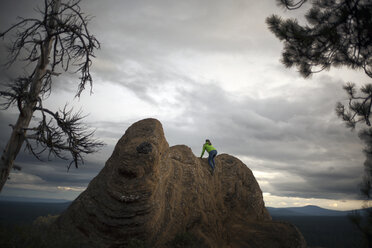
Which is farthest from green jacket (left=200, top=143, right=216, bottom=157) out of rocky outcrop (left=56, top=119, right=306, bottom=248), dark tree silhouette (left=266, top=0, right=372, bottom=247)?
dark tree silhouette (left=266, top=0, right=372, bottom=247)

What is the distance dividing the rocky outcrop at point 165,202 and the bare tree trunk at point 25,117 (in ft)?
16.4

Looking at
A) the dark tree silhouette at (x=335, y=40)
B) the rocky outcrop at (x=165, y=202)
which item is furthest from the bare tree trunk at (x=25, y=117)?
the dark tree silhouette at (x=335, y=40)

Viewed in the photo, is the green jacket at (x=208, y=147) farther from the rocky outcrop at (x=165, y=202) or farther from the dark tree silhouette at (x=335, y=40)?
the dark tree silhouette at (x=335, y=40)

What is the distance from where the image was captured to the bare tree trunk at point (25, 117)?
8.27 metres

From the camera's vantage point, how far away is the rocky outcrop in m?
11.9

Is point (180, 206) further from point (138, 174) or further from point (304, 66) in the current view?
point (304, 66)

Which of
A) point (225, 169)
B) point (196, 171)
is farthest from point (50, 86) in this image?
point (225, 169)

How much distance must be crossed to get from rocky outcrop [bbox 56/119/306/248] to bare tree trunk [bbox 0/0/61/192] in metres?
5.00

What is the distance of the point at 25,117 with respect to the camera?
28.5 ft

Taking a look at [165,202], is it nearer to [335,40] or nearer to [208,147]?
[208,147]

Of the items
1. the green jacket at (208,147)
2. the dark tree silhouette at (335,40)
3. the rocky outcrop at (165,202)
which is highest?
the dark tree silhouette at (335,40)

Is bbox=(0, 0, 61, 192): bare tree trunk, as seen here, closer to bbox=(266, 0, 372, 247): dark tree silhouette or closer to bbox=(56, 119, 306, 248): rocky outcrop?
bbox=(56, 119, 306, 248): rocky outcrop

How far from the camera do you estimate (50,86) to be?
32.5 ft

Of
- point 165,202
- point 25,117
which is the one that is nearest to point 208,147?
point 165,202
